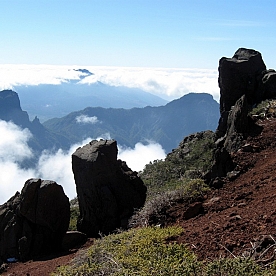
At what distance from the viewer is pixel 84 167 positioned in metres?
13.8

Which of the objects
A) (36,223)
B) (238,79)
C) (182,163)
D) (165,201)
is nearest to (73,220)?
(36,223)

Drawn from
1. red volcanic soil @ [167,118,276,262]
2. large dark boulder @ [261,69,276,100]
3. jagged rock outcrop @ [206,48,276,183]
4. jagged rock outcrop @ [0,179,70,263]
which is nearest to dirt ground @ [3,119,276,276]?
red volcanic soil @ [167,118,276,262]

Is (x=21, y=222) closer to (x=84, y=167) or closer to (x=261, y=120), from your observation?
(x=84, y=167)

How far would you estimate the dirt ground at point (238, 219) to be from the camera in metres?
6.39

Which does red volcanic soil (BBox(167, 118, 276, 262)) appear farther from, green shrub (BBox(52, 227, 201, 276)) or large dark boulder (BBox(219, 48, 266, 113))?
large dark boulder (BBox(219, 48, 266, 113))

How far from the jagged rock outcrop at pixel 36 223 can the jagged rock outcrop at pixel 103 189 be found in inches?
30.3

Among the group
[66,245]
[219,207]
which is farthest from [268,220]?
[66,245]

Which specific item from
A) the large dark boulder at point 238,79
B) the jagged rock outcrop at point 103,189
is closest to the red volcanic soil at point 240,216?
the jagged rock outcrop at point 103,189

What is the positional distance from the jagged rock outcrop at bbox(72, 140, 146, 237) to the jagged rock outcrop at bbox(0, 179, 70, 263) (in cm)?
77

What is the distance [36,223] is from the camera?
1327cm

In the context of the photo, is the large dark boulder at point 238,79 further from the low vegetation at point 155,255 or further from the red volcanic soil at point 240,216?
the low vegetation at point 155,255

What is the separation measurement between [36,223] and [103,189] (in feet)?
8.51

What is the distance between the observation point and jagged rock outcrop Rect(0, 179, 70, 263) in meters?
12.9

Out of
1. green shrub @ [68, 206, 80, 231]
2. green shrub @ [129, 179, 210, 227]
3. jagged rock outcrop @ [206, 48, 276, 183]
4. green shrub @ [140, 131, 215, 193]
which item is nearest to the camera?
green shrub @ [129, 179, 210, 227]
